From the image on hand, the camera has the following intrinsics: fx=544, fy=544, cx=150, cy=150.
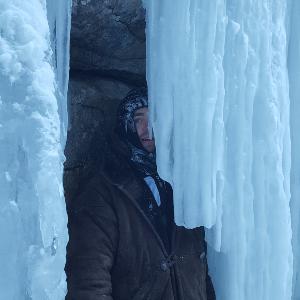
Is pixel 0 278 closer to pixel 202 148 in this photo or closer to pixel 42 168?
pixel 42 168

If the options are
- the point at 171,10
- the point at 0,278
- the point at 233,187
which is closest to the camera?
the point at 0,278

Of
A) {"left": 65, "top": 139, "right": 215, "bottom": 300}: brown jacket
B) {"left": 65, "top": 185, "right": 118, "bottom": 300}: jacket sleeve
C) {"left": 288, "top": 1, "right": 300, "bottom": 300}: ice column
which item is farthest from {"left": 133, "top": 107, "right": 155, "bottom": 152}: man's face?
{"left": 288, "top": 1, "right": 300, "bottom": 300}: ice column

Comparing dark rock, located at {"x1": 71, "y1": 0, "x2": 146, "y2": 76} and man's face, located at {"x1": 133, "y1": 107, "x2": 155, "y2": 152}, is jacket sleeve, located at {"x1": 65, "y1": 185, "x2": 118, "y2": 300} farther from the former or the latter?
dark rock, located at {"x1": 71, "y1": 0, "x2": 146, "y2": 76}

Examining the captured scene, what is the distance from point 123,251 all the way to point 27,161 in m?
0.80

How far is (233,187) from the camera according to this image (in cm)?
189

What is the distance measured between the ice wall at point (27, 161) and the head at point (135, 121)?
2.72 ft

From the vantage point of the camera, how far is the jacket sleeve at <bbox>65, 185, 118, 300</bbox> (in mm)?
1856

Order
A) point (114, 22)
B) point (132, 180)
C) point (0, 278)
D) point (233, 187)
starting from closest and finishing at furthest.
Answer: point (0, 278), point (233, 187), point (132, 180), point (114, 22)

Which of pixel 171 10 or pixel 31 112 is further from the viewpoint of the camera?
pixel 171 10

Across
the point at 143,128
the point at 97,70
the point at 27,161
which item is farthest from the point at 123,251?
the point at 97,70

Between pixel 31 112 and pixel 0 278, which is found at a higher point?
pixel 31 112

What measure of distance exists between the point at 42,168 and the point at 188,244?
926 millimetres

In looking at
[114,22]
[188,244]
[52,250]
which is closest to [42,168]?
[52,250]

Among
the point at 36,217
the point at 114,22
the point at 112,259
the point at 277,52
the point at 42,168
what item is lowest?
the point at 112,259
